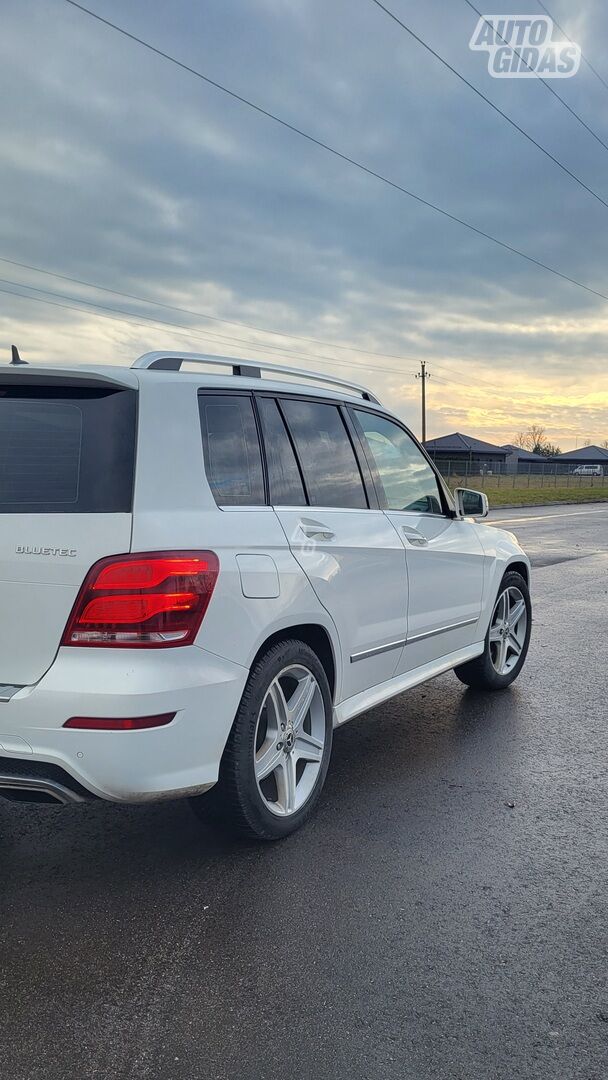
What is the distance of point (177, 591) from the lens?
2.96m

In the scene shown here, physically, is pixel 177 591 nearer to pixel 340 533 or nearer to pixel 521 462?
pixel 340 533

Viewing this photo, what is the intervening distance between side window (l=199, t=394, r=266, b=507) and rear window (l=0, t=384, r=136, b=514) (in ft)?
1.24

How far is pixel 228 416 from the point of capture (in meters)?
3.59

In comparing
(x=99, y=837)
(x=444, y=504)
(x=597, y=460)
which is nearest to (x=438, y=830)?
(x=99, y=837)

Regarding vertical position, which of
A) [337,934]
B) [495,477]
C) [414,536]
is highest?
[495,477]

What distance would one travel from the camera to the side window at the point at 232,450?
3.37 meters

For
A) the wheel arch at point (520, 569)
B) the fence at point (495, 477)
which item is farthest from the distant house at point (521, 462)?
the wheel arch at point (520, 569)

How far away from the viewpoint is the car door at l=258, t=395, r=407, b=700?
373 cm

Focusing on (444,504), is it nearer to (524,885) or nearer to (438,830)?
(438,830)

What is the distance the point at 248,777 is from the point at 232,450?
1281 millimetres

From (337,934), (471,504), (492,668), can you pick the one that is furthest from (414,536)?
(337,934)

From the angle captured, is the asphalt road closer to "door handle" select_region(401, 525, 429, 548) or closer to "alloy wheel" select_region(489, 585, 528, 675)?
"door handle" select_region(401, 525, 429, 548)

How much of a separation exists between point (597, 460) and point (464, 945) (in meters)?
139

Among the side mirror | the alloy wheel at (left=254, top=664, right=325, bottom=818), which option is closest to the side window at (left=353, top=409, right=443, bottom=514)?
the side mirror
